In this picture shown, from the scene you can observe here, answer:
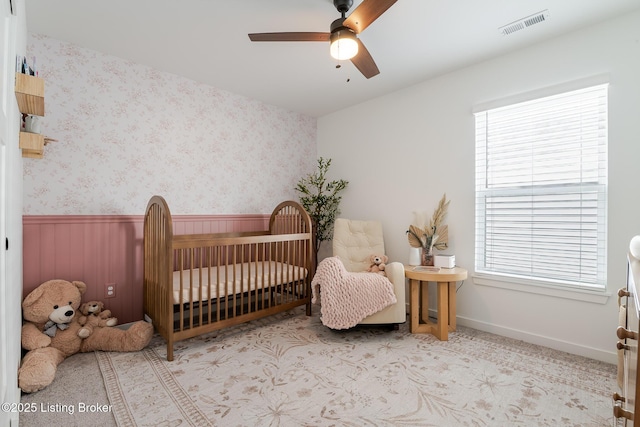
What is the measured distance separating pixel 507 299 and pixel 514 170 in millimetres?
1104

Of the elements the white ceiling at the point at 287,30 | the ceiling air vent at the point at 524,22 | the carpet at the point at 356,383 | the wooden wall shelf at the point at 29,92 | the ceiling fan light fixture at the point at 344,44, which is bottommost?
the carpet at the point at 356,383

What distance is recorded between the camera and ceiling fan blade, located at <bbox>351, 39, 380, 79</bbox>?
75.4 inches

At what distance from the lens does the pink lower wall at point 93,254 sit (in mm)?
2253

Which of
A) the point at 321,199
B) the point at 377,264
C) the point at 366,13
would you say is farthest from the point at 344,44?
the point at 321,199

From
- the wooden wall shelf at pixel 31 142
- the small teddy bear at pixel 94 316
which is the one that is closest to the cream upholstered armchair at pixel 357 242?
the small teddy bear at pixel 94 316

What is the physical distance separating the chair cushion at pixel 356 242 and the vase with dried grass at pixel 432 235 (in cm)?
40

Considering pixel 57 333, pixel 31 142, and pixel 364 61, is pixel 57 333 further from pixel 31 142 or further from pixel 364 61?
pixel 364 61

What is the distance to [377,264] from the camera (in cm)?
300

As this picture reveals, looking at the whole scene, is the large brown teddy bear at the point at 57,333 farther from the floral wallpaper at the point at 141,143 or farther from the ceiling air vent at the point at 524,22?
the ceiling air vent at the point at 524,22

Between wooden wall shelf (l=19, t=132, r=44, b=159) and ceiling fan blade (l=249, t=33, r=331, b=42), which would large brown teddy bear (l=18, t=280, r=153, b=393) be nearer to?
wooden wall shelf (l=19, t=132, r=44, b=159)

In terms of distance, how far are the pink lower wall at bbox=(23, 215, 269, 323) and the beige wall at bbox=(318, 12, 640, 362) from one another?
2.20 m

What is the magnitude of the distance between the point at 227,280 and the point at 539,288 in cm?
251

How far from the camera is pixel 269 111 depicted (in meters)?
3.72

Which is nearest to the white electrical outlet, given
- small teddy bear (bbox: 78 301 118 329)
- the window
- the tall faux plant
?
small teddy bear (bbox: 78 301 118 329)
